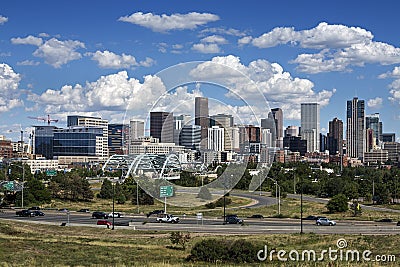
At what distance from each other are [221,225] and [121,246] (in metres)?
14.0

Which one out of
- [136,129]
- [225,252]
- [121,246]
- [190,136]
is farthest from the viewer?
[190,136]

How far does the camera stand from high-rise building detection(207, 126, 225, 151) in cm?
4909

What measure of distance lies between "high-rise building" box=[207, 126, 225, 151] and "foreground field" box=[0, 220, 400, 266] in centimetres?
1435

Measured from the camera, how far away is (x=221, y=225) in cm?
4181

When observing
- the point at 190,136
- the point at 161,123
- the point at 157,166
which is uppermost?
the point at 161,123

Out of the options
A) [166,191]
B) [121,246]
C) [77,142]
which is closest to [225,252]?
[121,246]

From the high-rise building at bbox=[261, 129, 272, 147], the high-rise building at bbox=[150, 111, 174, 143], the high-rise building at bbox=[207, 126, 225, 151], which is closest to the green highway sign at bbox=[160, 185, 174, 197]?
the high-rise building at bbox=[150, 111, 174, 143]

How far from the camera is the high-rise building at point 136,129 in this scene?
3144 cm

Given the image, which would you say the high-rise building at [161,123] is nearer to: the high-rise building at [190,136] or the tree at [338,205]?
the high-rise building at [190,136]

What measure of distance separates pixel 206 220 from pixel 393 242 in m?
19.3

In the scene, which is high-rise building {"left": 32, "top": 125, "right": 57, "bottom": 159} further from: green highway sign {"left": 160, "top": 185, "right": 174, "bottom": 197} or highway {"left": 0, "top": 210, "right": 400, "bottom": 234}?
green highway sign {"left": 160, "top": 185, "right": 174, "bottom": 197}

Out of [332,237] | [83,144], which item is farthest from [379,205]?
[83,144]

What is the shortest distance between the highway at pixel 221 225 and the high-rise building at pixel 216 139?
7.81m

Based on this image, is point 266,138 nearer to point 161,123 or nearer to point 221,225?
point 221,225
